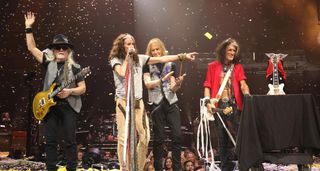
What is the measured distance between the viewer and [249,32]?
34.3ft

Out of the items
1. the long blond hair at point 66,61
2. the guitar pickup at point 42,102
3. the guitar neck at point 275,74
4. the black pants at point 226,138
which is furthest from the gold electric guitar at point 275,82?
the guitar pickup at point 42,102

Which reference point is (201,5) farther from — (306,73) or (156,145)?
(156,145)

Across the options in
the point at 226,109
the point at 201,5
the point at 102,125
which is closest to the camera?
the point at 226,109

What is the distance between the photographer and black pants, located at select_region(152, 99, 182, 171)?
187 inches

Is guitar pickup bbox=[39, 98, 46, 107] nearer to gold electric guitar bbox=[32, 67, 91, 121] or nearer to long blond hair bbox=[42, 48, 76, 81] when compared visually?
gold electric guitar bbox=[32, 67, 91, 121]

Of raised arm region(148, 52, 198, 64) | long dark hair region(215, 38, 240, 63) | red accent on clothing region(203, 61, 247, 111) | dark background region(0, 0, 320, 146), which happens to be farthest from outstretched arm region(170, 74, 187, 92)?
dark background region(0, 0, 320, 146)

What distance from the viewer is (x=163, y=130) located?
191 inches

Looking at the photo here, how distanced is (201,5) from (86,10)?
329cm

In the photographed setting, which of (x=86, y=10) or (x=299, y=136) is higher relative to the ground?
(x=86, y=10)

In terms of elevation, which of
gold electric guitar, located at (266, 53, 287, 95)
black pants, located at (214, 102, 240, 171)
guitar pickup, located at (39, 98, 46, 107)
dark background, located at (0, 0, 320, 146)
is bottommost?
black pants, located at (214, 102, 240, 171)

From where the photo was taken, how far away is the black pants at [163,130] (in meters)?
4.75

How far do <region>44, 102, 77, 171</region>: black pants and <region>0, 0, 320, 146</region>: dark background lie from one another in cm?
538

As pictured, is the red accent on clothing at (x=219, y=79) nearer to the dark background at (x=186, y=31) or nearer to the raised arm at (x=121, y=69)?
the raised arm at (x=121, y=69)

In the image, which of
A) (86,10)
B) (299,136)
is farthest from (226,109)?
(86,10)
